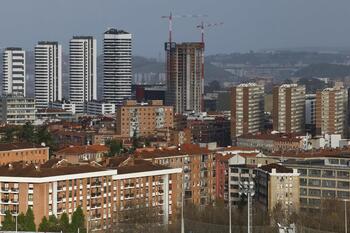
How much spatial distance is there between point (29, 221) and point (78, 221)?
2.80 ft

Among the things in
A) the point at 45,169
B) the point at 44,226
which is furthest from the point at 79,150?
the point at 44,226

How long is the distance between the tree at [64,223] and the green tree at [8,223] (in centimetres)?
83

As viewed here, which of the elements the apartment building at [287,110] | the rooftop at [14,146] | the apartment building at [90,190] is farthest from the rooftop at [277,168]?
the apartment building at [287,110]

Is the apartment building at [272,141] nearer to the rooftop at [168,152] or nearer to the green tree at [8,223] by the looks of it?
the rooftop at [168,152]

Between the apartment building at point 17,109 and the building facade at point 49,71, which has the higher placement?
the building facade at point 49,71

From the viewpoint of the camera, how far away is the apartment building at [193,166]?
31.8 meters

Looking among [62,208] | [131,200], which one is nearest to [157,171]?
[131,200]

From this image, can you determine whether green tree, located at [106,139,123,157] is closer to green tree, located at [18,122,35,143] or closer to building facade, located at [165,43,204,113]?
green tree, located at [18,122,35,143]

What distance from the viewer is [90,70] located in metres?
79.9

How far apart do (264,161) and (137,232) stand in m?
10.1

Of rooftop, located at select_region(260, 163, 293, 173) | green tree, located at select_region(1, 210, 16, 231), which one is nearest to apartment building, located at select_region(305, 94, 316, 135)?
rooftop, located at select_region(260, 163, 293, 173)

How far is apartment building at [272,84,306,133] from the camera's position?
5538 cm

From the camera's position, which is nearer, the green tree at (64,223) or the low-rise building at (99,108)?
the green tree at (64,223)

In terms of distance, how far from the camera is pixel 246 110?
5522 centimetres
